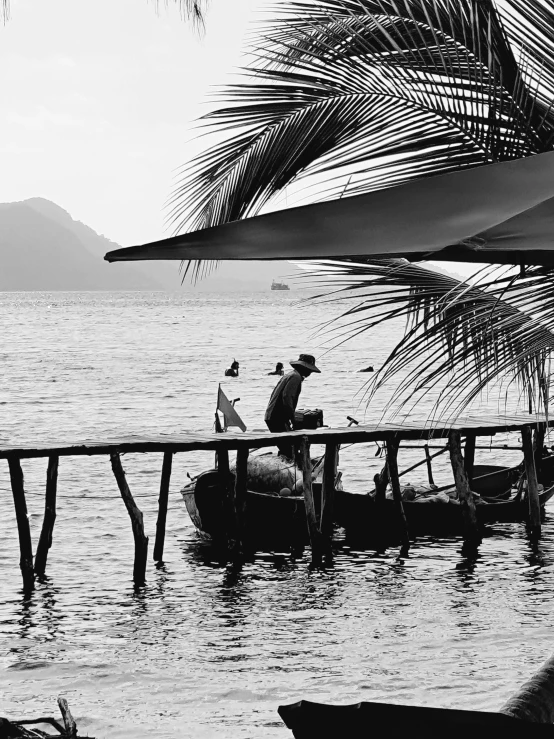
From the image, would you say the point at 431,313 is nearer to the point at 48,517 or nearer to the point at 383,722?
the point at 383,722

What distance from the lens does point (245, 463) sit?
49.5 ft

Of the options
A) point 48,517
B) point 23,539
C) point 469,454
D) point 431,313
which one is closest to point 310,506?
point 469,454

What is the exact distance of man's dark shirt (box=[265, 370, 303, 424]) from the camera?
16.4m

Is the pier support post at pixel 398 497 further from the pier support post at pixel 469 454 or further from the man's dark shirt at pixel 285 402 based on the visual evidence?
the man's dark shirt at pixel 285 402

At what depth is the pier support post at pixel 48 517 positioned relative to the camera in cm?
1402

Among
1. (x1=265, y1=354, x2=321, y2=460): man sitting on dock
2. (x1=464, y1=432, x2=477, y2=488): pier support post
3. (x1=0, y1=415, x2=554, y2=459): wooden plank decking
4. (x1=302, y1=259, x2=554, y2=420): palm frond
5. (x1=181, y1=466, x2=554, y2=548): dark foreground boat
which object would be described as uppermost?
(x1=302, y1=259, x2=554, y2=420): palm frond

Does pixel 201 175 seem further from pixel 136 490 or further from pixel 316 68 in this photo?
pixel 136 490

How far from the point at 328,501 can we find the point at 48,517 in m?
4.36

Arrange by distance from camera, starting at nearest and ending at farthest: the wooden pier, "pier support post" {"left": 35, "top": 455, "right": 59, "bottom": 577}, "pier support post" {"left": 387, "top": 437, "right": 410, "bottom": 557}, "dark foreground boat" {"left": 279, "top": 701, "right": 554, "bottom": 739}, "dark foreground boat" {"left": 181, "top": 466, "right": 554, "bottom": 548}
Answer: "dark foreground boat" {"left": 279, "top": 701, "right": 554, "bottom": 739} → the wooden pier → "pier support post" {"left": 35, "top": 455, "right": 59, "bottom": 577} → "pier support post" {"left": 387, "top": 437, "right": 410, "bottom": 557} → "dark foreground boat" {"left": 181, "top": 466, "right": 554, "bottom": 548}

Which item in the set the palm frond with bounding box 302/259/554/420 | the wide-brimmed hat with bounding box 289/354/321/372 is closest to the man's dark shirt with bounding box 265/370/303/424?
the wide-brimmed hat with bounding box 289/354/321/372

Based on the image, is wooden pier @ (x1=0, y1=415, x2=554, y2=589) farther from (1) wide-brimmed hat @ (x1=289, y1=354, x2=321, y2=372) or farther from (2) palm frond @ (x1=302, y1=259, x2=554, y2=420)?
(2) palm frond @ (x1=302, y1=259, x2=554, y2=420)

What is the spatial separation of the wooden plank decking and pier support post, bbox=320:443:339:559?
2.41 feet

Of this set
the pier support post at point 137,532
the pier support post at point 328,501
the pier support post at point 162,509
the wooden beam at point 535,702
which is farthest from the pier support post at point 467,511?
the wooden beam at point 535,702

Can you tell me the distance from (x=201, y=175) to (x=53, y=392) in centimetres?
4263
